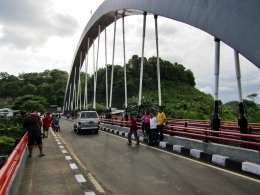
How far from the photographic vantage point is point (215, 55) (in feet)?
31.1

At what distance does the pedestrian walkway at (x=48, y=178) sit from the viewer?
193 inches

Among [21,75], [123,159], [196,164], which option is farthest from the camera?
[21,75]

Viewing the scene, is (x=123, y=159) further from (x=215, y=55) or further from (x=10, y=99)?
(x=10, y=99)

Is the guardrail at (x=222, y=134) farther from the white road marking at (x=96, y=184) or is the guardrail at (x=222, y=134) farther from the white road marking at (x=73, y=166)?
the white road marking at (x=73, y=166)

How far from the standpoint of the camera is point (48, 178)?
5.88 m

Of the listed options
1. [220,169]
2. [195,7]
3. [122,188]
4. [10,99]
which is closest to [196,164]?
[220,169]

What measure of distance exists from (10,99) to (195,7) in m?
95.1

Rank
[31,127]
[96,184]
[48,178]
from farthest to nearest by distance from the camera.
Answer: [31,127]
[48,178]
[96,184]

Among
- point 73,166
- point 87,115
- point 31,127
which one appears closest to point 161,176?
point 73,166

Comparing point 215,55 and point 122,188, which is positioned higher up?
point 215,55

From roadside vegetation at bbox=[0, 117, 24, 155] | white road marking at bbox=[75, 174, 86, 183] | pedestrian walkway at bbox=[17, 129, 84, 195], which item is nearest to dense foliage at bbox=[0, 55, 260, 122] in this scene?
roadside vegetation at bbox=[0, 117, 24, 155]

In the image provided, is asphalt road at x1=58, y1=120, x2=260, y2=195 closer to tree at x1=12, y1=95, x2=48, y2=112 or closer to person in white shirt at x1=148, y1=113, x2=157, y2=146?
person in white shirt at x1=148, y1=113, x2=157, y2=146

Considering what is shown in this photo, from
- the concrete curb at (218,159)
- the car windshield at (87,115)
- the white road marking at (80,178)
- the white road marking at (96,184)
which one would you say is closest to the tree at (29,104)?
the car windshield at (87,115)

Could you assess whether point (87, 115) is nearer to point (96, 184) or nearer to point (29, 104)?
point (96, 184)
